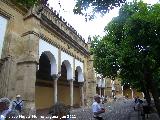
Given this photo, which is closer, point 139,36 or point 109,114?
point 139,36

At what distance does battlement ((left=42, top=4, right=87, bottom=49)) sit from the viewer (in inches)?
756

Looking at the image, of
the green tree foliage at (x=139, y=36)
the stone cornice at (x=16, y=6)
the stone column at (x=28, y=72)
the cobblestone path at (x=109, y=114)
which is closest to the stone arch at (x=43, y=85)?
the cobblestone path at (x=109, y=114)

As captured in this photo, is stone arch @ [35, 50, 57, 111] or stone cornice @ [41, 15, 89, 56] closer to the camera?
stone cornice @ [41, 15, 89, 56]

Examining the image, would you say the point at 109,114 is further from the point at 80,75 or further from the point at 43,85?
the point at 80,75

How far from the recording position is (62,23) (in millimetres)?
21734

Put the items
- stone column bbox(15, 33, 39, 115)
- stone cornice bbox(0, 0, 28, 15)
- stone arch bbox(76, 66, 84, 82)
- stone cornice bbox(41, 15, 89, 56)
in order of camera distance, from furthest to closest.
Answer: stone arch bbox(76, 66, 84, 82)
stone cornice bbox(41, 15, 89, 56)
stone cornice bbox(0, 0, 28, 15)
stone column bbox(15, 33, 39, 115)

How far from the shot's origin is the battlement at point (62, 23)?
756 inches

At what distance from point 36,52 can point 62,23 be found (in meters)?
7.00

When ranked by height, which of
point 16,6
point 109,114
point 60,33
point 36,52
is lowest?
point 109,114

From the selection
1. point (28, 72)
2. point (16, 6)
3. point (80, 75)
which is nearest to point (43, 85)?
point (80, 75)

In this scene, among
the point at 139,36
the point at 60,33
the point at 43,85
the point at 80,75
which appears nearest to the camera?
the point at 139,36

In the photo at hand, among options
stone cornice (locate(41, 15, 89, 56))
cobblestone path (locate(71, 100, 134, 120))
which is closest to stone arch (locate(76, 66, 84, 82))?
stone cornice (locate(41, 15, 89, 56))

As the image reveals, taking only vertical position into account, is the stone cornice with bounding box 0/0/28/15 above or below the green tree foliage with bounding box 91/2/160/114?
above

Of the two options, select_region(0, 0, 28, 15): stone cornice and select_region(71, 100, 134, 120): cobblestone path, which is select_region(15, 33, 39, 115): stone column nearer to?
select_region(0, 0, 28, 15): stone cornice
